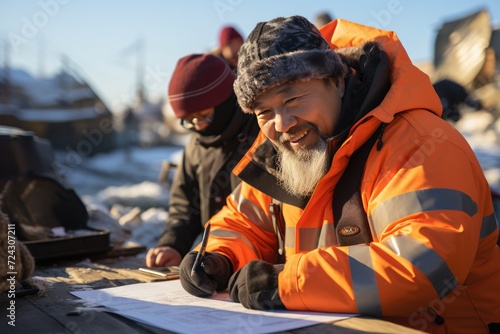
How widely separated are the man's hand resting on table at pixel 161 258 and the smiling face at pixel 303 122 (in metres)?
0.90

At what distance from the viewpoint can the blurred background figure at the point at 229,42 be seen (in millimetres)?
5625

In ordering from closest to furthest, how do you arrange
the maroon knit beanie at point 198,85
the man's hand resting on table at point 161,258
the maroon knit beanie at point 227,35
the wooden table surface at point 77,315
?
the wooden table surface at point 77,315, the man's hand resting on table at point 161,258, the maroon knit beanie at point 198,85, the maroon knit beanie at point 227,35

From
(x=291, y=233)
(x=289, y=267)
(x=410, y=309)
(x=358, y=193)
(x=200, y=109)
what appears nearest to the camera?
(x=410, y=309)

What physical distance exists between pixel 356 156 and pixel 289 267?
1.49 ft

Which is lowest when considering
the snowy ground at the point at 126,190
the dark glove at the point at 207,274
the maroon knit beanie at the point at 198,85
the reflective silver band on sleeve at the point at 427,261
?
the snowy ground at the point at 126,190

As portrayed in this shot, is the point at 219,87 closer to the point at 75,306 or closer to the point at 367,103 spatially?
the point at 367,103

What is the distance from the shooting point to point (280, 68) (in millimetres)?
2031

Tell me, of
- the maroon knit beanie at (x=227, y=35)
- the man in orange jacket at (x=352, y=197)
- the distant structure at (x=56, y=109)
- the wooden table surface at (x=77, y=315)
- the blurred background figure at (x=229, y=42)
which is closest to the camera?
the wooden table surface at (x=77, y=315)

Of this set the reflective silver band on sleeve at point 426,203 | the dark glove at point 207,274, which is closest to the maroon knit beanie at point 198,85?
the dark glove at point 207,274

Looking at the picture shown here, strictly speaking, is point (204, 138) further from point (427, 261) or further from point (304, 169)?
point (427, 261)

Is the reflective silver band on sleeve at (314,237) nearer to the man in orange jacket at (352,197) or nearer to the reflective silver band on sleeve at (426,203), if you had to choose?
the man in orange jacket at (352,197)

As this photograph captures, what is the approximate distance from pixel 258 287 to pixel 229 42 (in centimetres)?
431

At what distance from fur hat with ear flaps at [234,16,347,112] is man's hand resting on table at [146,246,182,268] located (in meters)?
0.96

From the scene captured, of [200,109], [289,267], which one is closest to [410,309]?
[289,267]
